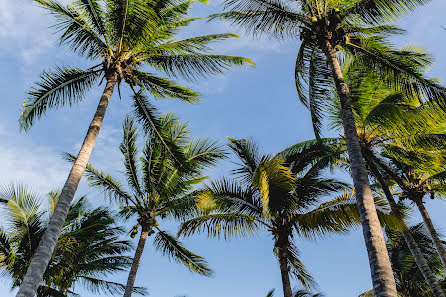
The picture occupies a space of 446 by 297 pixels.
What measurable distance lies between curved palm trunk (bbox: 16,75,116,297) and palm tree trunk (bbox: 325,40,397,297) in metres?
5.21

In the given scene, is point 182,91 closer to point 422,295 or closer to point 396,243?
point 396,243

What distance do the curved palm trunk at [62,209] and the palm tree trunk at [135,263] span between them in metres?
5.75

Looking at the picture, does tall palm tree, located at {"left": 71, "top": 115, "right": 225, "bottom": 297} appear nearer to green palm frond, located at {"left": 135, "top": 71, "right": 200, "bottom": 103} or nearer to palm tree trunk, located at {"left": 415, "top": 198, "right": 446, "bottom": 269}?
green palm frond, located at {"left": 135, "top": 71, "right": 200, "bottom": 103}

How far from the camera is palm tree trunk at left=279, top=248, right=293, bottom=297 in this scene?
9906 millimetres

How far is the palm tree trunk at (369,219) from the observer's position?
15.9 feet

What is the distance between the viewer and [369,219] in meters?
5.62

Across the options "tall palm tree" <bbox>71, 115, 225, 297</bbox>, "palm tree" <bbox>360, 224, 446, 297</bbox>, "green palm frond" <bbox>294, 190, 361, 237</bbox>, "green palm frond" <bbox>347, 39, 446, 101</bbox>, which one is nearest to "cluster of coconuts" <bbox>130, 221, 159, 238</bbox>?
"tall palm tree" <bbox>71, 115, 225, 297</bbox>

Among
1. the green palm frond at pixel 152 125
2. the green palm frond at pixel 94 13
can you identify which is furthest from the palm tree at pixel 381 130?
the green palm frond at pixel 94 13

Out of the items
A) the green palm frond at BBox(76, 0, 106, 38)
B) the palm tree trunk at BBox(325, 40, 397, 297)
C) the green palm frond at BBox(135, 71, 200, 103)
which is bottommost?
the palm tree trunk at BBox(325, 40, 397, 297)

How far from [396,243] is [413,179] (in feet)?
10.6

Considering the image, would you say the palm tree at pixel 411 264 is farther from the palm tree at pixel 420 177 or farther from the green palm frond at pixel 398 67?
the green palm frond at pixel 398 67

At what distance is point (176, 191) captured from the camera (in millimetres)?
13414

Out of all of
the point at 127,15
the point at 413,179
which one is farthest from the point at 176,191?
the point at 413,179

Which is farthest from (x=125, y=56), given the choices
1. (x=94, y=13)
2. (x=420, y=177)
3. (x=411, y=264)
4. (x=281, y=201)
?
(x=411, y=264)
